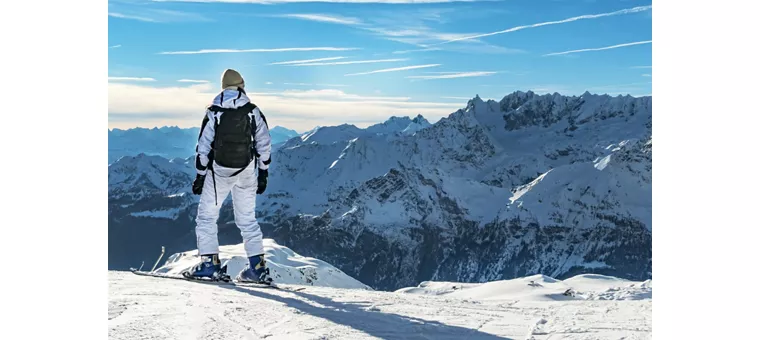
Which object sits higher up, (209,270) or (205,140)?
(205,140)

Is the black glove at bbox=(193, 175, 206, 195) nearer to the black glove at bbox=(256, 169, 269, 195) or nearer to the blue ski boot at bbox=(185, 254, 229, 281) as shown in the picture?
the black glove at bbox=(256, 169, 269, 195)

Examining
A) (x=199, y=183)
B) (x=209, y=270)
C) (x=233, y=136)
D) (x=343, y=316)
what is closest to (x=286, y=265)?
(x=209, y=270)

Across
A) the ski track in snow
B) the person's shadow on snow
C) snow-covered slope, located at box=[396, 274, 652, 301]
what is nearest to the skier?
the ski track in snow

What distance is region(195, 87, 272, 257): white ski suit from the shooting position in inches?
376

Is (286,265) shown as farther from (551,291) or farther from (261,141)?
(261,141)

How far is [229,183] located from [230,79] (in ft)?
4.16

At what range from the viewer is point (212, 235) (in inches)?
402

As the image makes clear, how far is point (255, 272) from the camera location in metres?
10.2

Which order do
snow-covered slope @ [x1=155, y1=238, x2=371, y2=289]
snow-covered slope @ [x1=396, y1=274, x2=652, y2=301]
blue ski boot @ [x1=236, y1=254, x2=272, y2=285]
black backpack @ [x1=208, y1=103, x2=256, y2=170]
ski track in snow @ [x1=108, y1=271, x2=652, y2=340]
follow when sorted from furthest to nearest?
snow-covered slope @ [x1=155, y1=238, x2=371, y2=289], snow-covered slope @ [x1=396, y1=274, x2=652, y2=301], blue ski boot @ [x1=236, y1=254, x2=272, y2=285], black backpack @ [x1=208, y1=103, x2=256, y2=170], ski track in snow @ [x1=108, y1=271, x2=652, y2=340]

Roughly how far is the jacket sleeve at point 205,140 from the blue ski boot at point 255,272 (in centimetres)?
148
